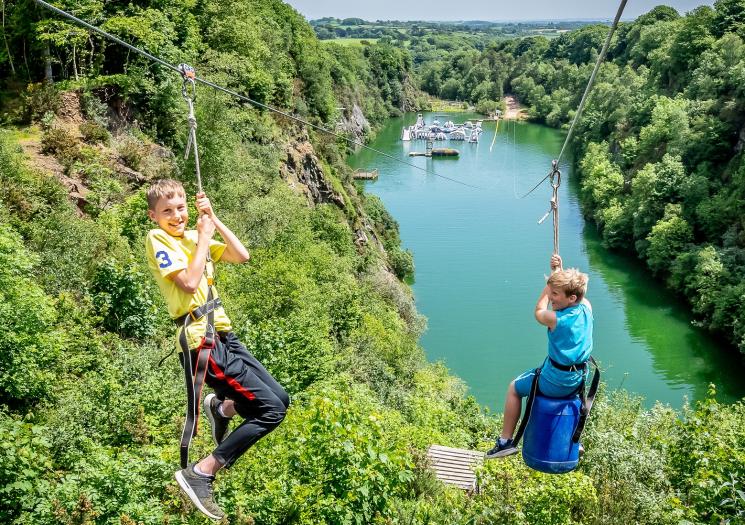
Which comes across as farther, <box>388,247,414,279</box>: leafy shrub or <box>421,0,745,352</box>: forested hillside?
<box>388,247,414,279</box>: leafy shrub

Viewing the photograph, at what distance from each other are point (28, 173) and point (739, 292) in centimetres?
2770

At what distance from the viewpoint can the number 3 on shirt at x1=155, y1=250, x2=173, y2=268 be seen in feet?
13.5

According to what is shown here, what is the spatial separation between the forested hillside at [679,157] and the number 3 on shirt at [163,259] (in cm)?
2824

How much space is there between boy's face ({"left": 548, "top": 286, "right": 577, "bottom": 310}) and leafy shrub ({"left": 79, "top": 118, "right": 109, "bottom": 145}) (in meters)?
16.8

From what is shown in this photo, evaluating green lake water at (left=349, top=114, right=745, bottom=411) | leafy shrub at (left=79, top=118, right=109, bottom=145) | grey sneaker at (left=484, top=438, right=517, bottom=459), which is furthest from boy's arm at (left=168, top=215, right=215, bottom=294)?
green lake water at (left=349, top=114, right=745, bottom=411)

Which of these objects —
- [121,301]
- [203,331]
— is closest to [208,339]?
[203,331]

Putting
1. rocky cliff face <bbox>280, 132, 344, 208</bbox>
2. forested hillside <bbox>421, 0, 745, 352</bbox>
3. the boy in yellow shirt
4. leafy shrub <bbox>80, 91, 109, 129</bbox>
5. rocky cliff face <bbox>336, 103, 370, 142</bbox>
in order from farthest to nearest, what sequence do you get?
rocky cliff face <bbox>336, 103, 370, 142</bbox> → rocky cliff face <bbox>280, 132, 344, 208</bbox> → forested hillside <bbox>421, 0, 745, 352</bbox> → leafy shrub <bbox>80, 91, 109, 129</bbox> → the boy in yellow shirt

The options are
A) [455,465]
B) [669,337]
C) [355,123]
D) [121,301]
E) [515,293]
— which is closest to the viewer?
[121,301]

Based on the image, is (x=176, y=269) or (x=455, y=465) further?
(x=455, y=465)

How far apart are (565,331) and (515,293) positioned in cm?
3190

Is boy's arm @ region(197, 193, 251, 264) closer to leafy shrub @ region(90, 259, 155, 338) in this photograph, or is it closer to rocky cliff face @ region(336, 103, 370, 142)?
leafy shrub @ region(90, 259, 155, 338)

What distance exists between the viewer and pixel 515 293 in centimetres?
3597

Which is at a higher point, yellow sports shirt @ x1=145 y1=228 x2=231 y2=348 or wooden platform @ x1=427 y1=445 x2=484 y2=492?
yellow sports shirt @ x1=145 y1=228 x2=231 y2=348

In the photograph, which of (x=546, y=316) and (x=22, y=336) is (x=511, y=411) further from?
(x=22, y=336)
